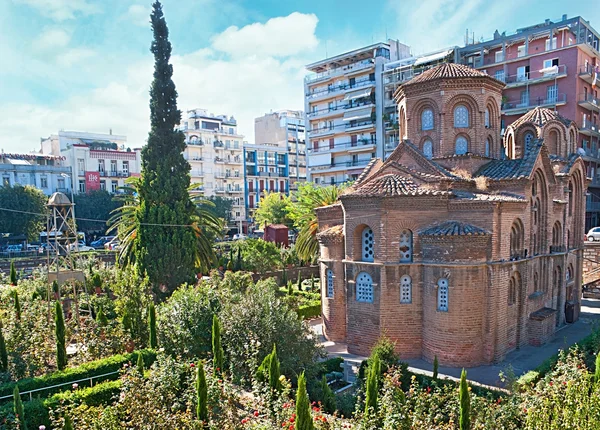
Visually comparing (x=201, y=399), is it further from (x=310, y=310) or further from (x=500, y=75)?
(x=500, y=75)

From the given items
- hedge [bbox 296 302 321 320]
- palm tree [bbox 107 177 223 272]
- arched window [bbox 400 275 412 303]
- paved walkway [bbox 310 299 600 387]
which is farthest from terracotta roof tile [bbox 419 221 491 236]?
palm tree [bbox 107 177 223 272]

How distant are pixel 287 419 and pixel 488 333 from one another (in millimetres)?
10121

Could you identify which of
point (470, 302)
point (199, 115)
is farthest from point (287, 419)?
point (199, 115)

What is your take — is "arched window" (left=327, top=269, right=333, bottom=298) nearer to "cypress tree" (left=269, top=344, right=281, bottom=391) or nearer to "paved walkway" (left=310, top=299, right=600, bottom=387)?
"paved walkway" (left=310, top=299, right=600, bottom=387)

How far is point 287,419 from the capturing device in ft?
29.6

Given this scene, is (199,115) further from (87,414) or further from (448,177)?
(87,414)

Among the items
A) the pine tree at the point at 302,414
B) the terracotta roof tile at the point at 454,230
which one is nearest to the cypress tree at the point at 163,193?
the terracotta roof tile at the point at 454,230

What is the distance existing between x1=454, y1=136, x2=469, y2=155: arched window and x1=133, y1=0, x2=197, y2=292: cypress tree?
1348cm

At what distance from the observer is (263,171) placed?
6469 cm

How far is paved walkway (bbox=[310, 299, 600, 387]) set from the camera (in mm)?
15422

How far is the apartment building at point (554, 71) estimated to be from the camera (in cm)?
3553

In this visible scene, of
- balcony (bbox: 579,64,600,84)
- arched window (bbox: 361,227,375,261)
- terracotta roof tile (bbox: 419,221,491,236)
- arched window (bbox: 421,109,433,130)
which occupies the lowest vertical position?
arched window (bbox: 361,227,375,261)

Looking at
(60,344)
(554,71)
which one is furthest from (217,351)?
(554,71)

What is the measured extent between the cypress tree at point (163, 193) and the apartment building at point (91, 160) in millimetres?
32100
